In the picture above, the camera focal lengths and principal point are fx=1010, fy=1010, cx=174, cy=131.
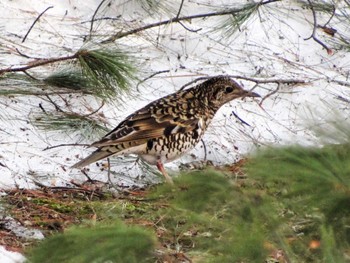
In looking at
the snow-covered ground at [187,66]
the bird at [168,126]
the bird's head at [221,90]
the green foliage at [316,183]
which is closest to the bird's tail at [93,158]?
the bird at [168,126]

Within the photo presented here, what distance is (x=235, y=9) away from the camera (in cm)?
728

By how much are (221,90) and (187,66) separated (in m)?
1.14

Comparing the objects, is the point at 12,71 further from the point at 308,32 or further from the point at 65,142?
the point at 308,32

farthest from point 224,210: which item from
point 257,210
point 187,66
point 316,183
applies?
point 187,66

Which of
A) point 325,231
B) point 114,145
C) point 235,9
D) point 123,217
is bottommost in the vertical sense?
point 325,231

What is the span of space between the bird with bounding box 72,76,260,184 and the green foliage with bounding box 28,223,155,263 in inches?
115

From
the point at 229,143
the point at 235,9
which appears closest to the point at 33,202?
the point at 229,143

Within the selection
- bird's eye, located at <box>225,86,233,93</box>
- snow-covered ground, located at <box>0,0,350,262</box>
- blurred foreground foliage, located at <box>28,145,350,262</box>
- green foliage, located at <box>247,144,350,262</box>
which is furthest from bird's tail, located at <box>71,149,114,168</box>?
green foliage, located at <box>247,144,350,262</box>

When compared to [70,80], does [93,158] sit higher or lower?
lower

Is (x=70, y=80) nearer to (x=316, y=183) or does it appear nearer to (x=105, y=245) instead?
(x=105, y=245)

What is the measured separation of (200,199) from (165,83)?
448 cm

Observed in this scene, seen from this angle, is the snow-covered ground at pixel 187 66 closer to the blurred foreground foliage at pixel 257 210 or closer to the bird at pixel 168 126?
the bird at pixel 168 126

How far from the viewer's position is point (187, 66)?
723cm

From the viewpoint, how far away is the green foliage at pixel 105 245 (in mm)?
2439
